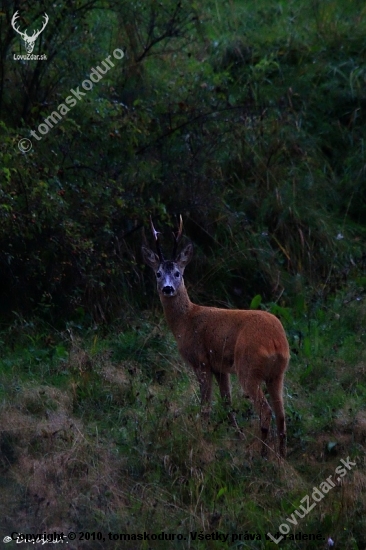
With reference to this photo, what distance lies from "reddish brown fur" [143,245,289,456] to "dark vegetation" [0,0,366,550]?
0.72ft

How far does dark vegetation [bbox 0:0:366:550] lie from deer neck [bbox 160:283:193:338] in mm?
422

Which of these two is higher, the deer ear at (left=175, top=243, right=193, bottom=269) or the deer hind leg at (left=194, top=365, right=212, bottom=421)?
the deer ear at (left=175, top=243, right=193, bottom=269)

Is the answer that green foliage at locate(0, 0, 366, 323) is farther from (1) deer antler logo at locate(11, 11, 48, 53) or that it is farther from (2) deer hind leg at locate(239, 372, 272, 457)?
(2) deer hind leg at locate(239, 372, 272, 457)

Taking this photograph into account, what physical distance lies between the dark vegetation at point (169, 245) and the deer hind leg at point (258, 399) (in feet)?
0.55

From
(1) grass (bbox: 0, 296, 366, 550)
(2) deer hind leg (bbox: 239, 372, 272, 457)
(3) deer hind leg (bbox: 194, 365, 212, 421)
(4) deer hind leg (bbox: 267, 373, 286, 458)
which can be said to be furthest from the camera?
(3) deer hind leg (bbox: 194, 365, 212, 421)

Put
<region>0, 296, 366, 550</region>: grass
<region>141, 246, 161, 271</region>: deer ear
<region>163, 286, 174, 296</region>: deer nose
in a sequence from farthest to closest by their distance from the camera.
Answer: <region>141, 246, 161, 271</region>: deer ear → <region>163, 286, 174, 296</region>: deer nose → <region>0, 296, 366, 550</region>: grass

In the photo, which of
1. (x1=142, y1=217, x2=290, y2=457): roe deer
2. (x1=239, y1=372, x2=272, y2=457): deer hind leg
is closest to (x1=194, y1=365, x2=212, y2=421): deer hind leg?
(x1=142, y1=217, x2=290, y2=457): roe deer

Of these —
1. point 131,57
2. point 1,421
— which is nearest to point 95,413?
point 1,421

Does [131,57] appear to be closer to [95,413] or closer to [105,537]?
[95,413]

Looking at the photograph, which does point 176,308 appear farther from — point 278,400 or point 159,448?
point 159,448

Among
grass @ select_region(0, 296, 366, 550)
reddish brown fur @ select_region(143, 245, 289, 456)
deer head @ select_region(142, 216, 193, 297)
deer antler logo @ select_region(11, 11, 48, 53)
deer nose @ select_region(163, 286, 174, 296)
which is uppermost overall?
deer antler logo @ select_region(11, 11, 48, 53)

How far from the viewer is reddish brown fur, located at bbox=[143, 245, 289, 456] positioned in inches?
272

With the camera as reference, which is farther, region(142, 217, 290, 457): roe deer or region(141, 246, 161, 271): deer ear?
region(141, 246, 161, 271): deer ear

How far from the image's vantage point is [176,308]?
27.2ft
